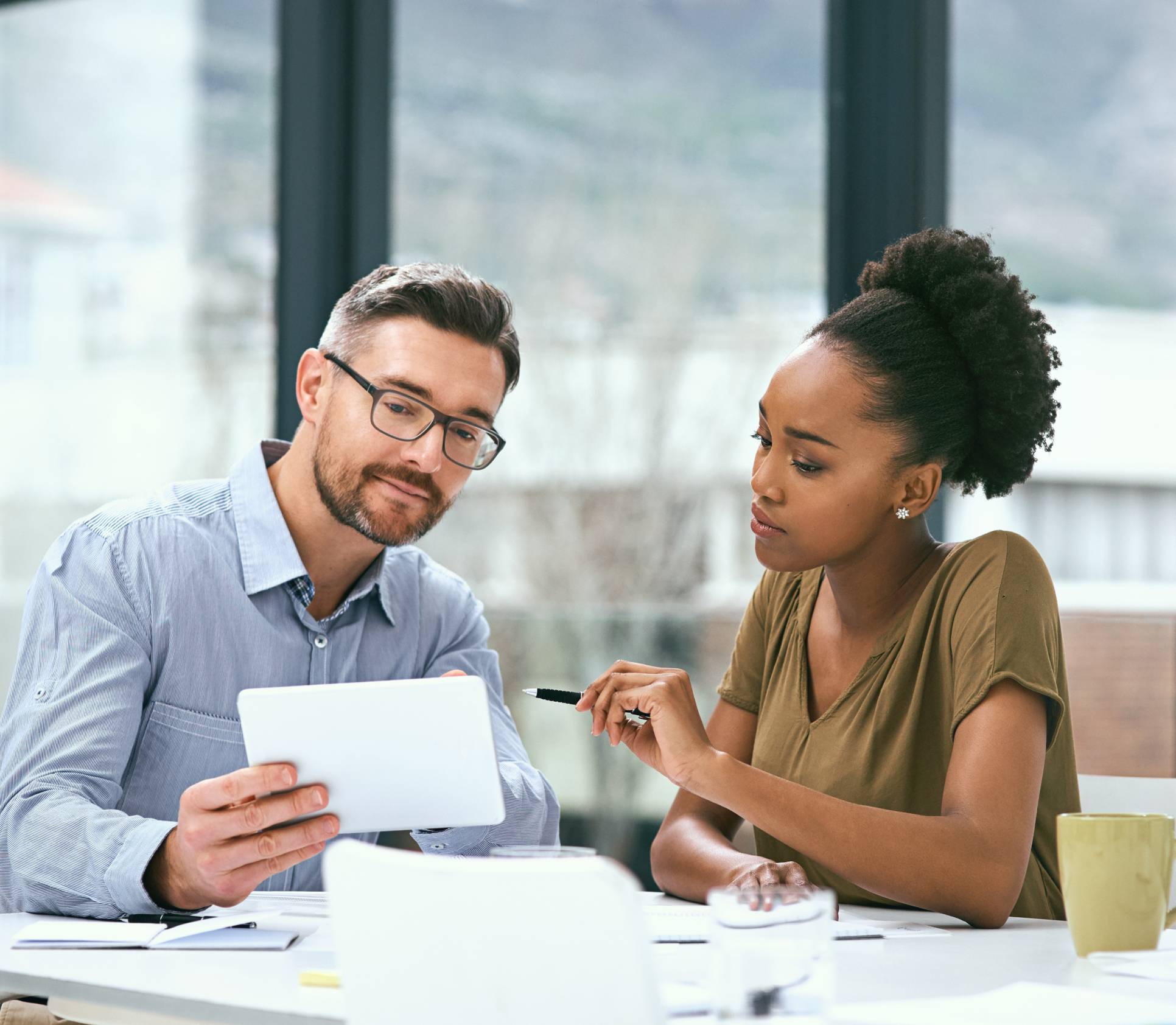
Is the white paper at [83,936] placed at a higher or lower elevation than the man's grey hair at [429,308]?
lower

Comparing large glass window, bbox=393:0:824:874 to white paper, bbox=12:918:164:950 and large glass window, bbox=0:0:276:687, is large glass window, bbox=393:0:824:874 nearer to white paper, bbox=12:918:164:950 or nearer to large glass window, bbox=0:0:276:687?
large glass window, bbox=0:0:276:687

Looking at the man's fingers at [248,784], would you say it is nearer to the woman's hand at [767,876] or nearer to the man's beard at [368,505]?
the woman's hand at [767,876]

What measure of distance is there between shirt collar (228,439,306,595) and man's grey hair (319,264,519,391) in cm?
23

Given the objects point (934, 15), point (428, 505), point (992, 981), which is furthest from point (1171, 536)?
point (992, 981)

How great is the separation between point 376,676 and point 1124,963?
1177mm

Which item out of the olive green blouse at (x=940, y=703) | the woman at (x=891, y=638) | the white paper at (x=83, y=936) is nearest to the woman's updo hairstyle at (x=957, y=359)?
the woman at (x=891, y=638)

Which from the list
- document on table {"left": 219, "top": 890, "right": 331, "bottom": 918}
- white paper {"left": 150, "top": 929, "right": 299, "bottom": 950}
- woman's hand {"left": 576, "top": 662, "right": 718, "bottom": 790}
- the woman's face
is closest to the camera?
white paper {"left": 150, "top": 929, "right": 299, "bottom": 950}

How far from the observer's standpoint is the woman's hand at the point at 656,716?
64.4 inches

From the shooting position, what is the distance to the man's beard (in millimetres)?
1998

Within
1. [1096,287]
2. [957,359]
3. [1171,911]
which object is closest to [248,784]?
[1171,911]

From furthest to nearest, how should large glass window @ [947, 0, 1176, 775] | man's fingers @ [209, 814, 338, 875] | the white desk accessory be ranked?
large glass window @ [947, 0, 1176, 775] < man's fingers @ [209, 814, 338, 875] < the white desk accessory

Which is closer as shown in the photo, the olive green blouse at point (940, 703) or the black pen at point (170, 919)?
the black pen at point (170, 919)

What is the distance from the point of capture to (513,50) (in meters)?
3.24

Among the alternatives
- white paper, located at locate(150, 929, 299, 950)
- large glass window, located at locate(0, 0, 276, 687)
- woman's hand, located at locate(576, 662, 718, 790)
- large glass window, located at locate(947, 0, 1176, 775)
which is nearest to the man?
white paper, located at locate(150, 929, 299, 950)
